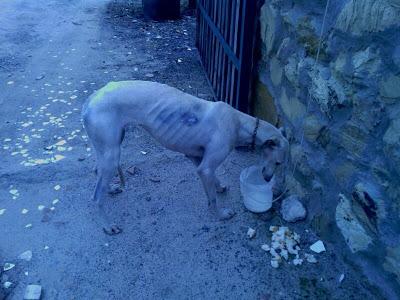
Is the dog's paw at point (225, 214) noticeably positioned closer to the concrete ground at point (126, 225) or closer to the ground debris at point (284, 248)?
the concrete ground at point (126, 225)

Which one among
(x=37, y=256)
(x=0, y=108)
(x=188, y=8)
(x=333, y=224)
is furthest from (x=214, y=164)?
(x=188, y=8)

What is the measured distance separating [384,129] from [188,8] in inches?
305

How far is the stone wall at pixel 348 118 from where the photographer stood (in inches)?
90.5

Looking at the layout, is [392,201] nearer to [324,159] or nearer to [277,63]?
[324,159]

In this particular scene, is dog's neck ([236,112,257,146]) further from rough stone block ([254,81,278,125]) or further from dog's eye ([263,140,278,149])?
rough stone block ([254,81,278,125])

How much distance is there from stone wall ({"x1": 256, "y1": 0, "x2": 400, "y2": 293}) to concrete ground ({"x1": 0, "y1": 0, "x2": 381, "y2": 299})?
32 centimetres

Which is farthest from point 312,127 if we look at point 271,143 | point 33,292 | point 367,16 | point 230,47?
point 33,292

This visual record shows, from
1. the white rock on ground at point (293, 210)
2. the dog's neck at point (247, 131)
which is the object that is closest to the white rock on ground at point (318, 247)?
the white rock on ground at point (293, 210)

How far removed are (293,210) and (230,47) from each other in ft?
6.71

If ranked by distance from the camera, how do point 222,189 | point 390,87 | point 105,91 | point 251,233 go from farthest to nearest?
point 222,189
point 251,233
point 105,91
point 390,87

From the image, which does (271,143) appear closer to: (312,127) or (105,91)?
(312,127)

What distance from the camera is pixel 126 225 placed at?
3.41 m

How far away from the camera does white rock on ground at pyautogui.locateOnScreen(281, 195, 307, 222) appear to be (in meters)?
3.30

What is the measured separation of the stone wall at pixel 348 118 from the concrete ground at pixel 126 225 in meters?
0.32
